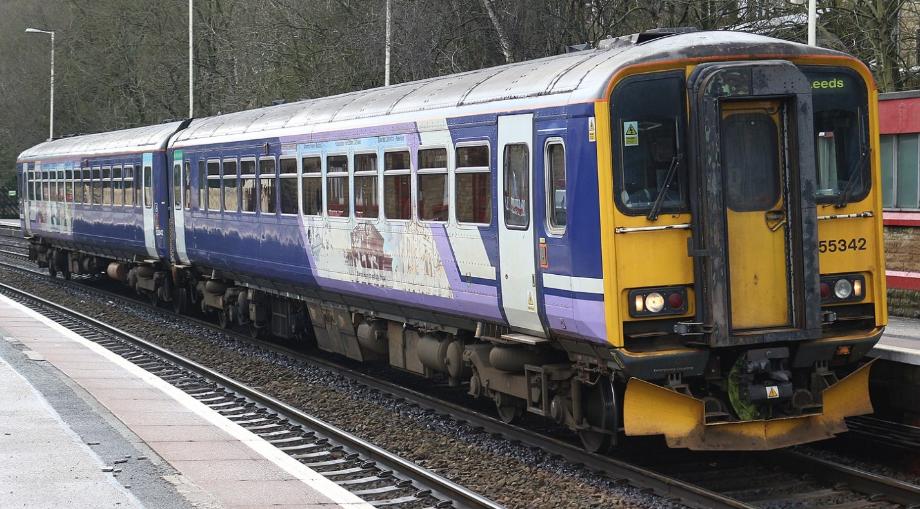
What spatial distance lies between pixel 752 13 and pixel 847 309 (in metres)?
15.7

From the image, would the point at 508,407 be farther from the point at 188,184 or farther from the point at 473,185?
the point at 188,184

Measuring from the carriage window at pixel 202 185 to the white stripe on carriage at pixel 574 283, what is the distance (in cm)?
1034

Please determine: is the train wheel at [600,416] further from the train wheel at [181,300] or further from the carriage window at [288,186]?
the train wheel at [181,300]

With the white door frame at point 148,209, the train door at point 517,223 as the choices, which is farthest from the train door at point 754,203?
the white door frame at point 148,209

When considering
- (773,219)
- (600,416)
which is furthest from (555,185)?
(600,416)

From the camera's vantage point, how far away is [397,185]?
12.1 metres

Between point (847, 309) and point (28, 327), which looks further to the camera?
point (28, 327)

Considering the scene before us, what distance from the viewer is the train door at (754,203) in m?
8.59

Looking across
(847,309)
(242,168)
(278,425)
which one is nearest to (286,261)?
(242,168)

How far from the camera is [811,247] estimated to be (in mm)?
8719

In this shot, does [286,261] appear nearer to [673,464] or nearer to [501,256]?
[501,256]

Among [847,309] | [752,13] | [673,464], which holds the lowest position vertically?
[673,464]

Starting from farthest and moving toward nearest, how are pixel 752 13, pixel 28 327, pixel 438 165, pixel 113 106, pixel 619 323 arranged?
pixel 113 106
pixel 752 13
pixel 28 327
pixel 438 165
pixel 619 323

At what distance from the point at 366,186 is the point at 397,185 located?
853 mm
